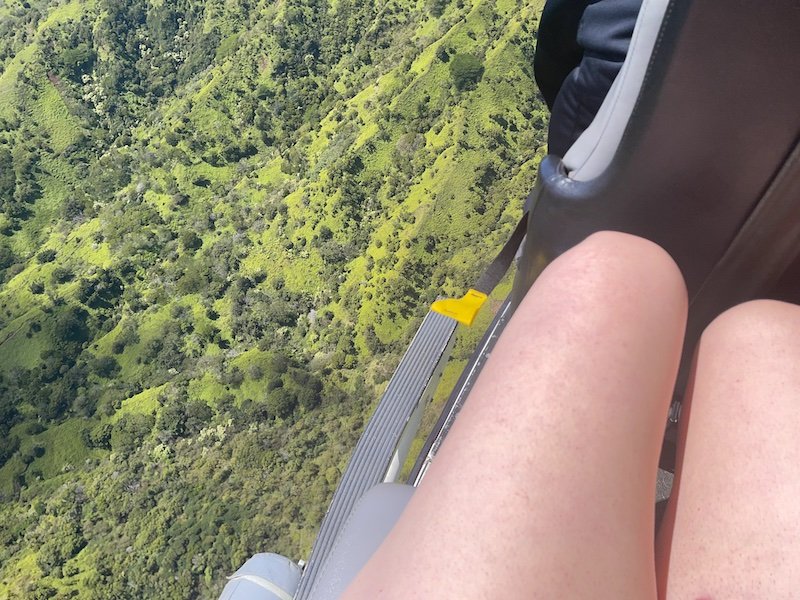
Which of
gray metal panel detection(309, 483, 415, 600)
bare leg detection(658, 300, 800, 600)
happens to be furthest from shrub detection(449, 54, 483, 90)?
bare leg detection(658, 300, 800, 600)

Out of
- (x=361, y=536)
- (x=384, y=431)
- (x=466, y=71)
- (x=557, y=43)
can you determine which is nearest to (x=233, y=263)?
(x=466, y=71)

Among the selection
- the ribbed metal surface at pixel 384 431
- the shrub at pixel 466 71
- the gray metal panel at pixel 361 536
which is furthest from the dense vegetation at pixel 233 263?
Result: the gray metal panel at pixel 361 536

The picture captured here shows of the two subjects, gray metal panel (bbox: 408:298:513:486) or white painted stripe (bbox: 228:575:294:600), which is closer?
white painted stripe (bbox: 228:575:294:600)

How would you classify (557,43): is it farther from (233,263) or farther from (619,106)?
(233,263)

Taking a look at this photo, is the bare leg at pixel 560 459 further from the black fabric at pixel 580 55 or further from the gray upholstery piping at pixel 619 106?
the black fabric at pixel 580 55

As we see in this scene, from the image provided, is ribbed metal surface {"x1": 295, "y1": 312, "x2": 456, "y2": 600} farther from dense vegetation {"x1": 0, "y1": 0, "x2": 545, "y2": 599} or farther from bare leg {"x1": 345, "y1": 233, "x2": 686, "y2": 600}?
dense vegetation {"x1": 0, "y1": 0, "x2": 545, "y2": 599}

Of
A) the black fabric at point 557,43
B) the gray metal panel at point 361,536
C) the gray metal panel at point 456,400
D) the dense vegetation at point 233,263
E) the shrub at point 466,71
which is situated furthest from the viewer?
the shrub at point 466,71

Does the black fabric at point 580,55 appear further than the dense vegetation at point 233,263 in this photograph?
No
